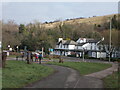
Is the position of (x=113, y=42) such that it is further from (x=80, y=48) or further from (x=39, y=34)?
(x=39, y=34)

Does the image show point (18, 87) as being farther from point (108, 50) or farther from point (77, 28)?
point (77, 28)

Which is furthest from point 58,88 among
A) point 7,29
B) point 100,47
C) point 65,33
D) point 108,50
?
point 65,33

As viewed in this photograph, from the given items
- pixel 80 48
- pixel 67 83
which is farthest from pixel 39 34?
pixel 67 83

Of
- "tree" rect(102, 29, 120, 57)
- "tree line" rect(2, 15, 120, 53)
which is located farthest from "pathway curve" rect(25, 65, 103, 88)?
"tree line" rect(2, 15, 120, 53)

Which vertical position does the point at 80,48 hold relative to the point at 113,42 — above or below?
below

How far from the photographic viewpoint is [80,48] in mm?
69312

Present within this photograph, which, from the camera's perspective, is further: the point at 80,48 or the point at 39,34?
the point at 80,48

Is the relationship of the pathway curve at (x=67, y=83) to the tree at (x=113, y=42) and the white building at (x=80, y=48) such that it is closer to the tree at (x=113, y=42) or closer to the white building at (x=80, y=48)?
the tree at (x=113, y=42)

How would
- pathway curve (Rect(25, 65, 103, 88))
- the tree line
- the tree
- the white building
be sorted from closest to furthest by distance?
1. pathway curve (Rect(25, 65, 103, 88))
2. the tree
3. the tree line
4. the white building

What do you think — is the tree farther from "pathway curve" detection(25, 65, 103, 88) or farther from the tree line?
"pathway curve" detection(25, 65, 103, 88)

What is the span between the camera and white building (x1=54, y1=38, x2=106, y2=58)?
58.7 m

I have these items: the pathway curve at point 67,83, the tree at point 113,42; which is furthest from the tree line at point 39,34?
the pathway curve at point 67,83

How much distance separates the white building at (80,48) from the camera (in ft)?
193

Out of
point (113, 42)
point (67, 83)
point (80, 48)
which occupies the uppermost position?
point (113, 42)
